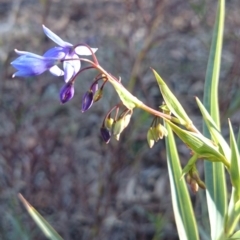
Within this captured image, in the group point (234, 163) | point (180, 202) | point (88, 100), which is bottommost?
point (180, 202)

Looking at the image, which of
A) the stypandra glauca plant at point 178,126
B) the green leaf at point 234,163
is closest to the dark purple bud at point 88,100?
the stypandra glauca plant at point 178,126

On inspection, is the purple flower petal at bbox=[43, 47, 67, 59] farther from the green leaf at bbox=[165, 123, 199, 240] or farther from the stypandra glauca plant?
the green leaf at bbox=[165, 123, 199, 240]

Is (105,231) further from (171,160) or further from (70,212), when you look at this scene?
(171,160)

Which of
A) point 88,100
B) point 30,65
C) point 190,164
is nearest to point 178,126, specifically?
point 190,164

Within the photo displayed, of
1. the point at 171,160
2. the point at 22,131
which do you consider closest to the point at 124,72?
the point at 22,131

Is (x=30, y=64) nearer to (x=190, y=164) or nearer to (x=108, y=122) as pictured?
(x=108, y=122)

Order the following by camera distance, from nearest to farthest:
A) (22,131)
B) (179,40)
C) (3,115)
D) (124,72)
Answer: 1. (22,131)
2. (124,72)
3. (3,115)
4. (179,40)
